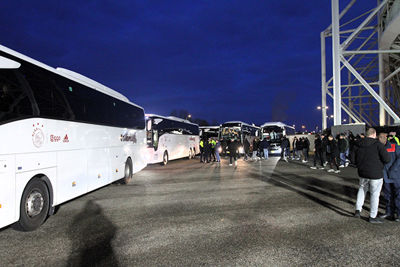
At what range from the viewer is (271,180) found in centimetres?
1227

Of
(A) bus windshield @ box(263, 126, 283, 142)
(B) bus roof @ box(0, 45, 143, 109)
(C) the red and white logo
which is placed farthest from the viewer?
(A) bus windshield @ box(263, 126, 283, 142)

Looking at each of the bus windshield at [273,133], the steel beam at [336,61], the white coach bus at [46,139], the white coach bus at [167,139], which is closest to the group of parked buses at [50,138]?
the white coach bus at [46,139]

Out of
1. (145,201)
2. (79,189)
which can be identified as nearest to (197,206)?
(145,201)

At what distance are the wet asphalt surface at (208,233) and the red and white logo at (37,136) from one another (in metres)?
1.67

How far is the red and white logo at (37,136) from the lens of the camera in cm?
605

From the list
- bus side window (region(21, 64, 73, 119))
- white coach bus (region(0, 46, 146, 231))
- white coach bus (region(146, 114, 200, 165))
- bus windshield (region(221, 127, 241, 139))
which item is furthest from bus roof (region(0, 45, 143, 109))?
bus windshield (region(221, 127, 241, 139))

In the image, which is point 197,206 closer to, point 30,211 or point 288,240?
point 288,240

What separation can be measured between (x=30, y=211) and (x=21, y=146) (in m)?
1.27

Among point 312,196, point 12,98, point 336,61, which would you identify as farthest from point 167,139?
point 12,98

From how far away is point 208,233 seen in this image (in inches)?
219

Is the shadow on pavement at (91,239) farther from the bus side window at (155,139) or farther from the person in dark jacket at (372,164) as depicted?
the bus side window at (155,139)

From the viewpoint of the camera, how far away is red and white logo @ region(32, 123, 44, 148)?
19.9 feet

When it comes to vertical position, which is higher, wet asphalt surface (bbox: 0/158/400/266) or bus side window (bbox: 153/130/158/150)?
bus side window (bbox: 153/130/158/150)

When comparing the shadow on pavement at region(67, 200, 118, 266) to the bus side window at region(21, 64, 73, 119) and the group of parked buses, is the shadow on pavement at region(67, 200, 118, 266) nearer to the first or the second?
the group of parked buses
